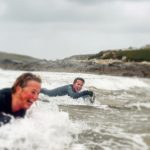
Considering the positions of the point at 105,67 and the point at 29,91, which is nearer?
the point at 29,91

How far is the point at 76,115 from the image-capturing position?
17.2 metres

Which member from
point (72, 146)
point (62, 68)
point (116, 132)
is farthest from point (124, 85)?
point (62, 68)

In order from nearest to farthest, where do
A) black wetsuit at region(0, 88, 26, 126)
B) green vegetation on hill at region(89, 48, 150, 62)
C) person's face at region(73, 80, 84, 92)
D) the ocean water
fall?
black wetsuit at region(0, 88, 26, 126) < the ocean water < person's face at region(73, 80, 84, 92) < green vegetation on hill at region(89, 48, 150, 62)

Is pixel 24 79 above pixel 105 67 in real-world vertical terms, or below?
above

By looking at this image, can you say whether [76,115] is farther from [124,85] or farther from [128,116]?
[124,85]

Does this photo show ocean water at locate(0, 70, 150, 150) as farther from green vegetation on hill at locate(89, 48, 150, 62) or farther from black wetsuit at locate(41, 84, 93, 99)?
green vegetation on hill at locate(89, 48, 150, 62)

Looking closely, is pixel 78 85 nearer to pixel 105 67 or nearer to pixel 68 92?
pixel 68 92

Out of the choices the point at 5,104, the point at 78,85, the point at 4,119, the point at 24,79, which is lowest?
the point at 4,119

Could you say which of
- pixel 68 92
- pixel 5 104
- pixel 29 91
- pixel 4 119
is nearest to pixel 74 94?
pixel 68 92

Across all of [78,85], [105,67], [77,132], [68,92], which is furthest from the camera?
[105,67]

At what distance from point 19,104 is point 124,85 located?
32663mm

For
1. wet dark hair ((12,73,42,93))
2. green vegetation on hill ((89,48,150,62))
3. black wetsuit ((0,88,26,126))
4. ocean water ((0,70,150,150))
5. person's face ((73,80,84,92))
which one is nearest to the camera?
wet dark hair ((12,73,42,93))

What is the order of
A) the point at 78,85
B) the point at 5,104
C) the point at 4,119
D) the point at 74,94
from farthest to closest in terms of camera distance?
1. the point at 74,94
2. the point at 78,85
3. the point at 4,119
4. the point at 5,104

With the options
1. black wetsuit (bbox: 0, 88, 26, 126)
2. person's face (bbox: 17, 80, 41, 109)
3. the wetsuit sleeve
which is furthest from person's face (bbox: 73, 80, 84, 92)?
person's face (bbox: 17, 80, 41, 109)
